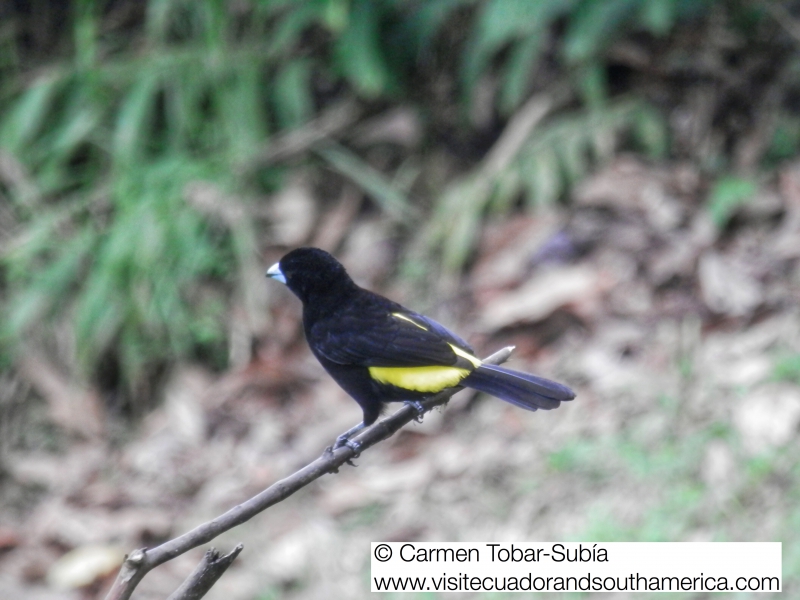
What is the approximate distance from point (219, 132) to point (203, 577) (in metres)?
4.92

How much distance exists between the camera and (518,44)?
219 inches

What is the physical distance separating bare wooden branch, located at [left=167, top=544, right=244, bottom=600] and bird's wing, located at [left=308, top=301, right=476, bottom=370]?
0.51 meters

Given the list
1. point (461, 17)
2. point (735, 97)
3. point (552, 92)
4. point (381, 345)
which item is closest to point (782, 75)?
point (735, 97)

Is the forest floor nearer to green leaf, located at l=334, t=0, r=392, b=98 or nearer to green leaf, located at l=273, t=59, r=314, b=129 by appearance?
green leaf, located at l=334, t=0, r=392, b=98

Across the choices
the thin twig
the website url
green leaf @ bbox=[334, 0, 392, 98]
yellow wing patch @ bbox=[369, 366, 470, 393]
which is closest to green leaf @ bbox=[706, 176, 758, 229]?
green leaf @ bbox=[334, 0, 392, 98]

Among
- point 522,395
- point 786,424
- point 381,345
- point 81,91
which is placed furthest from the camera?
point 81,91

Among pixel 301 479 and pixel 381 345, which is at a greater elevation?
pixel 381 345

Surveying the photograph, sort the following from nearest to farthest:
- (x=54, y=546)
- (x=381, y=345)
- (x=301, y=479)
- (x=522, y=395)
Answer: (x=301, y=479), (x=522, y=395), (x=381, y=345), (x=54, y=546)

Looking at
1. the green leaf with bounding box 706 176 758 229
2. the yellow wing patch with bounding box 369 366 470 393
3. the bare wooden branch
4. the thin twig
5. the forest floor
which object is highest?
the thin twig

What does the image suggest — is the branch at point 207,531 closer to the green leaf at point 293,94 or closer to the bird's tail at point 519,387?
the bird's tail at point 519,387

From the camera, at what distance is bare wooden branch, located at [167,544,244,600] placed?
1.06 m

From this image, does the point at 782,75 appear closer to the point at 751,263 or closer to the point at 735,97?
the point at 735,97

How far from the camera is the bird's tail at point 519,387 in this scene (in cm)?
133

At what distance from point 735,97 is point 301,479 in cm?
487
